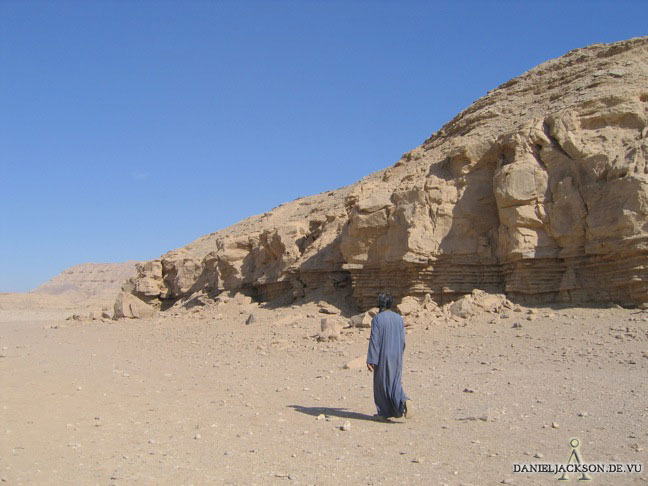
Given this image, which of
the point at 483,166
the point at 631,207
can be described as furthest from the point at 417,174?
the point at 631,207

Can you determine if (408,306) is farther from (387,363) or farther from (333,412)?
(387,363)

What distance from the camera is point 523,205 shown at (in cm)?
1295

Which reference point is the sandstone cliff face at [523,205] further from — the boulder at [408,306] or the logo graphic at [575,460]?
the logo graphic at [575,460]

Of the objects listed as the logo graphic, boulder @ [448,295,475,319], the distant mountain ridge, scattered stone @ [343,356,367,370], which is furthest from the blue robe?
the distant mountain ridge

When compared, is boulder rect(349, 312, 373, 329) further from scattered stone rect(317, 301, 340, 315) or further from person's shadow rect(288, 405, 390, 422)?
person's shadow rect(288, 405, 390, 422)

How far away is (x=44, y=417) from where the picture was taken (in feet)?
24.0

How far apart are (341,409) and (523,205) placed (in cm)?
768

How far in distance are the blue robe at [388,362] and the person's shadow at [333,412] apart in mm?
261

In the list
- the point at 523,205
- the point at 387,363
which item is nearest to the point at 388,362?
the point at 387,363

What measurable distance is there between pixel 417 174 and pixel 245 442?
1186 cm

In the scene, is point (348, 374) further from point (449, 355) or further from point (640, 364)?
point (640, 364)

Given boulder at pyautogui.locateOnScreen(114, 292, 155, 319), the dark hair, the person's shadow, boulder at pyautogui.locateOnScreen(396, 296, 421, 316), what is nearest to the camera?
the person's shadow

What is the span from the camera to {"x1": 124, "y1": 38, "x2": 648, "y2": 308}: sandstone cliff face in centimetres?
1171

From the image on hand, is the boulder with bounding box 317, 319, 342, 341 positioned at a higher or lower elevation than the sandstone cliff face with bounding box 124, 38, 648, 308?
lower
